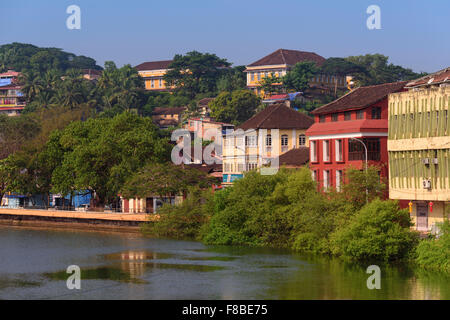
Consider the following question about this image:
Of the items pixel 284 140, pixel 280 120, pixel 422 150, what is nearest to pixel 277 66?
pixel 280 120

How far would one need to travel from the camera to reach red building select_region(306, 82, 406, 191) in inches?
2544

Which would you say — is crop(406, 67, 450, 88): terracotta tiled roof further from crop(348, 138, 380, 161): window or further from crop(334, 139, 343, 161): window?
crop(334, 139, 343, 161): window

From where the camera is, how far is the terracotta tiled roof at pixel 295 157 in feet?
259

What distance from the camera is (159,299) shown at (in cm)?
4275

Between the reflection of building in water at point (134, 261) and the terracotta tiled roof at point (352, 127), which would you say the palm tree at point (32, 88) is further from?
the reflection of building in water at point (134, 261)

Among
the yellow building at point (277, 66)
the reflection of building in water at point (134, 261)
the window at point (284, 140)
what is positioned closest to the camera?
the reflection of building in water at point (134, 261)

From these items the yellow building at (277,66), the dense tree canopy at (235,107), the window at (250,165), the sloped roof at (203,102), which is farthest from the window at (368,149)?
the yellow building at (277,66)

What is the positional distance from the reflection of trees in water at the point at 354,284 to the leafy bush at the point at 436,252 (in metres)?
1.13

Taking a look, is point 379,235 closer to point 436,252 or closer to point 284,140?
point 436,252

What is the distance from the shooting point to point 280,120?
89000 mm

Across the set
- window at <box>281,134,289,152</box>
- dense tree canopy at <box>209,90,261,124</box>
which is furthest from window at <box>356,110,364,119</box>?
dense tree canopy at <box>209,90,261,124</box>

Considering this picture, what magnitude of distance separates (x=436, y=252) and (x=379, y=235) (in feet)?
12.4

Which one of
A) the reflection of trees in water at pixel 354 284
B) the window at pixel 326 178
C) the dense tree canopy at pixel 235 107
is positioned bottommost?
the reflection of trees in water at pixel 354 284
